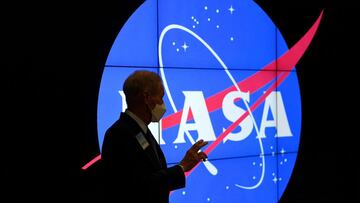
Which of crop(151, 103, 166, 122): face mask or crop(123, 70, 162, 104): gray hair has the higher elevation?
crop(123, 70, 162, 104): gray hair

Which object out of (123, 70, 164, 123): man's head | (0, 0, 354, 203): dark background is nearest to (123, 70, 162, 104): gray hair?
(123, 70, 164, 123): man's head

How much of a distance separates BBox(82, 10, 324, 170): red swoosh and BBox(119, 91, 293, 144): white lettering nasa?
0.04 meters

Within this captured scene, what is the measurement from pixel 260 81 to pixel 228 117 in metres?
0.52

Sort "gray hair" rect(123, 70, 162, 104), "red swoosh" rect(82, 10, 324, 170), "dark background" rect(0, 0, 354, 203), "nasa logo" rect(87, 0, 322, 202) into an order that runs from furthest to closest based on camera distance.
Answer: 1. "red swoosh" rect(82, 10, 324, 170)
2. "nasa logo" rect(87, 0, 322, 202)
3. "dark background" rect(0, 0, 354, 203)
4. "gray hair" rect(123, 70, 162, 104)

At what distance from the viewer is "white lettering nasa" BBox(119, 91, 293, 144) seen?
4.12 m

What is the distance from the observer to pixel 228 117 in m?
4.38

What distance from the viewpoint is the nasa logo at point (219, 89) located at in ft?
12.8

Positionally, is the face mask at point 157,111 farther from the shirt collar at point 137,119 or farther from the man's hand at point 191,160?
the man's hand at point 191,160

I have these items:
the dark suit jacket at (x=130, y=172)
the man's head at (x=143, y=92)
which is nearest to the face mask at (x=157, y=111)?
the man's head at (x=143, y=92)

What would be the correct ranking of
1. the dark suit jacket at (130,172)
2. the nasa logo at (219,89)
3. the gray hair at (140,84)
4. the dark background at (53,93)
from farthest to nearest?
the nasa logo at (219,89) → the dark background at (53,93) → the gray hair at (140,84) → the dark suit jacket at (130,172)

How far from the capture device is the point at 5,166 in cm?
336

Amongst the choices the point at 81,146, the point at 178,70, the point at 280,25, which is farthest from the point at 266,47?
the point at 81,146

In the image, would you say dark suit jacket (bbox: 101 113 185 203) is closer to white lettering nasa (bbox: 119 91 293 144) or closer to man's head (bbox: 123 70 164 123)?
man's head (bbox: 123 70 164 123)

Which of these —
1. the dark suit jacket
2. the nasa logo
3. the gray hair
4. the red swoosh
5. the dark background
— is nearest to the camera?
the dark suit jacket
